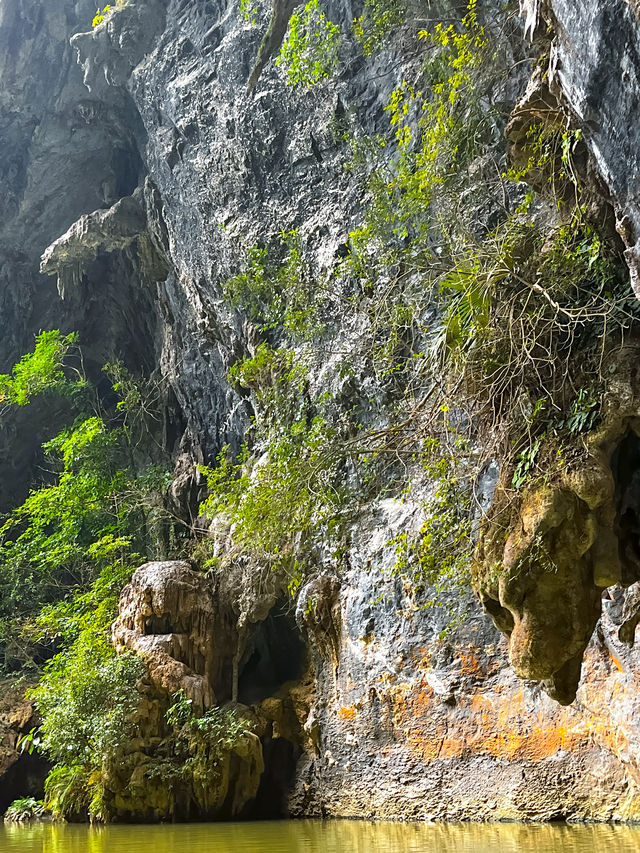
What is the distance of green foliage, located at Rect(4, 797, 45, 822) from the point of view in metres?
10.5

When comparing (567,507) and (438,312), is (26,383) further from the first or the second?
(567,507)

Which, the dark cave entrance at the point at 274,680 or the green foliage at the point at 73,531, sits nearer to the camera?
the dark cave entrance at the point at 274,680

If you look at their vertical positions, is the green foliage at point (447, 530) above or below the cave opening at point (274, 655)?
above

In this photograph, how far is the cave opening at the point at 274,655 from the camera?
11352mm

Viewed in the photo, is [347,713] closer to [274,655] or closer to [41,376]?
[274,655]

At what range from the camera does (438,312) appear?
8719mm

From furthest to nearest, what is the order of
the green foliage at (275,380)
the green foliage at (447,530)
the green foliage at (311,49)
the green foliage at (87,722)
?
the green foliage at (275,380), the green foliage at (311,49), the green foliage at (87,722), the green foliage at (447,530)

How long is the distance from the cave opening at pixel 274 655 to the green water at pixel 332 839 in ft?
11.4

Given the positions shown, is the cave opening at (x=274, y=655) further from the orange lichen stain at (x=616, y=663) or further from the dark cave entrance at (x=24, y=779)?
the orange lichen stain at (x=616, y=663)

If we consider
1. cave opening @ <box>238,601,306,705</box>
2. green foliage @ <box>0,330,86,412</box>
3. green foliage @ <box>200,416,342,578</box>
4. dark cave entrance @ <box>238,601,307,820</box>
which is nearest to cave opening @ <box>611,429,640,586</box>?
green foliage @ <box>200,416,342,578</box>

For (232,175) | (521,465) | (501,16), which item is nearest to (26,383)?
(232,175)

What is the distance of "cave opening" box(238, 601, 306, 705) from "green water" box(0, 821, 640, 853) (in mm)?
3460

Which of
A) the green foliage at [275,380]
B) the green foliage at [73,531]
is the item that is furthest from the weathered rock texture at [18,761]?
the green foliage at [275,380]

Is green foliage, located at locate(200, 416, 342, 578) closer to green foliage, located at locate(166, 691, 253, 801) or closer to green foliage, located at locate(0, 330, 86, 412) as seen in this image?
green foliage, located at locate(166, 691, 253, 801)
